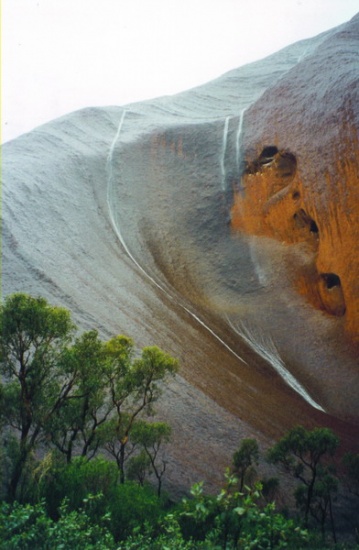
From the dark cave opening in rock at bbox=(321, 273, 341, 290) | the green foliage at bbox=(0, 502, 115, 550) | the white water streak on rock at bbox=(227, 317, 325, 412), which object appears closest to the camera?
the green foliage at bbox=(0, 502, 115, 550)

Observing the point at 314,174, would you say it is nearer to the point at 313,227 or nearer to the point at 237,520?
the point at 313,227

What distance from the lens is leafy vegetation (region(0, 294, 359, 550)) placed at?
738 cm

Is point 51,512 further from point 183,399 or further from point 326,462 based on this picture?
point 326,462

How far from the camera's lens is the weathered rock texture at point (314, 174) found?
2019 centimetres

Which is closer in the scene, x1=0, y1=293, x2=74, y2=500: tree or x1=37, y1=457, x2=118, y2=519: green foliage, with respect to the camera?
x1=37, y1=457, x2=118, y2=519: green foliage

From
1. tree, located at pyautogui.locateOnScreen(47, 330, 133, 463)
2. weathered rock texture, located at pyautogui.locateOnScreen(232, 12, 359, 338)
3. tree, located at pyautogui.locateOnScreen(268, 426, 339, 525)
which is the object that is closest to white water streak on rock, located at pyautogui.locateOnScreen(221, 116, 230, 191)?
weathered rock texture, located at pyautogui.locateOnScreen(232, 12, 359, 338)

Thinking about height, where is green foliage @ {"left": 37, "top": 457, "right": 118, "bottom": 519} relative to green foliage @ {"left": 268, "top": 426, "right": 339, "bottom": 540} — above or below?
below

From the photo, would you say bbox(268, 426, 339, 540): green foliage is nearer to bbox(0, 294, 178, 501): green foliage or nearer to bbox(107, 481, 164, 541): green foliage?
bbox(0, 294, 178, 501): green foliage

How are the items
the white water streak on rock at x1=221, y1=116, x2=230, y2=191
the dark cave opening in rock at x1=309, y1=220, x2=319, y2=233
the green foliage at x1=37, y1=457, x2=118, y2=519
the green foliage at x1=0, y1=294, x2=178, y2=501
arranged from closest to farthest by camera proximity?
the green foliage at x1=37, y1=457, x2=118, y2=519, the green foliage at x1=0, y1=294, x2=178, y2=501, the dark cave opening in rock at x1=309, y1=220, x2=319, y2=233, the white water streak on rock at x1=221, y1=116, x2=230, y2=191

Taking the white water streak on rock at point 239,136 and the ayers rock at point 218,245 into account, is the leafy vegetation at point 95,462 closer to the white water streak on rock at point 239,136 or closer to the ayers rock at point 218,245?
the ayers rock at point 218,245

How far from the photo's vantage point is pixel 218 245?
24406 mm

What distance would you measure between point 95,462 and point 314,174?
15086 millimetres

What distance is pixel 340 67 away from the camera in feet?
77.6

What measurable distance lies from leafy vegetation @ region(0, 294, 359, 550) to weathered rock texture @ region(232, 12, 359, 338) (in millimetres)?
8036
